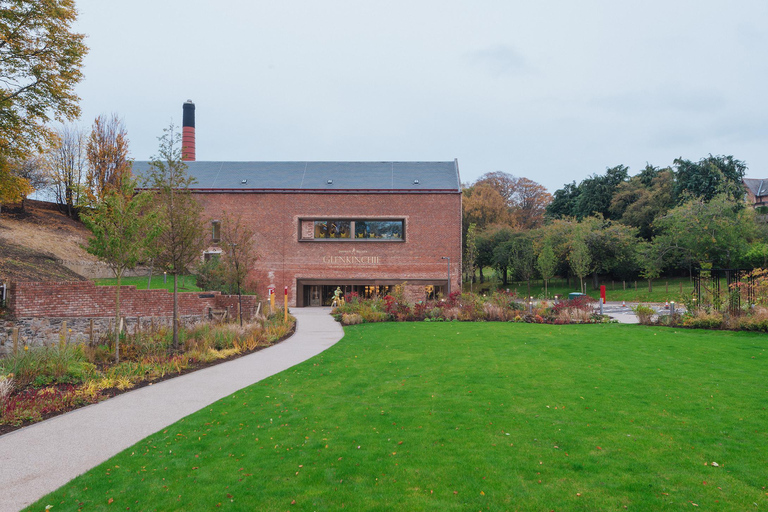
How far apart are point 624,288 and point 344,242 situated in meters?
25.3

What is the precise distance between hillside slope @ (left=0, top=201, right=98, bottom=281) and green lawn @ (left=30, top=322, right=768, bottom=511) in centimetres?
1628

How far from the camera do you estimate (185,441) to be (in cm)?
567

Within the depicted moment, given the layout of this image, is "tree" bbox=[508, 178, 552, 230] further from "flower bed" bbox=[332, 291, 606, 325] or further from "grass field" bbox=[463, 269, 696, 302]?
"flower bed" bbox=[332, 291, 606, 325]

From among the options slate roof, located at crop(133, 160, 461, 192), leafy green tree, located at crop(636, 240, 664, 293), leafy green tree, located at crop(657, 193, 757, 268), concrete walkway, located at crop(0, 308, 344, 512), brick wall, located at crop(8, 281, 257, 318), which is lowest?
concrete walkway, located at crop(0, 308, 344, 512)

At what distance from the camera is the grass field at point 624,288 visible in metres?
34.8

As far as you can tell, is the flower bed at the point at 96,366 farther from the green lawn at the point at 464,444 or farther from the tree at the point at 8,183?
the tree at the point at 8,183

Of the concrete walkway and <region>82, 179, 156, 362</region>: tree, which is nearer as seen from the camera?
the concrete walkway

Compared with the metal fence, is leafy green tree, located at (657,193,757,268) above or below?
above

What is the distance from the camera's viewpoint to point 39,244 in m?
26.9

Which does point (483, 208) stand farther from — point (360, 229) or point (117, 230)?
point (117, 230)

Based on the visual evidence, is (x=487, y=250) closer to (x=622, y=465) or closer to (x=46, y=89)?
(x=46, y=89)

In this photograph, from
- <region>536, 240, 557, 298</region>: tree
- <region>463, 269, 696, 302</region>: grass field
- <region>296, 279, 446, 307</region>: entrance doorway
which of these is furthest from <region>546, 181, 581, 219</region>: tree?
<region>296, 279, 446, 307</region>: entrance doorway

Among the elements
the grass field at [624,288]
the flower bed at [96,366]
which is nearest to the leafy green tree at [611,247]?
the grass field at [624,288]

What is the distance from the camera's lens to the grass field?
114ft
